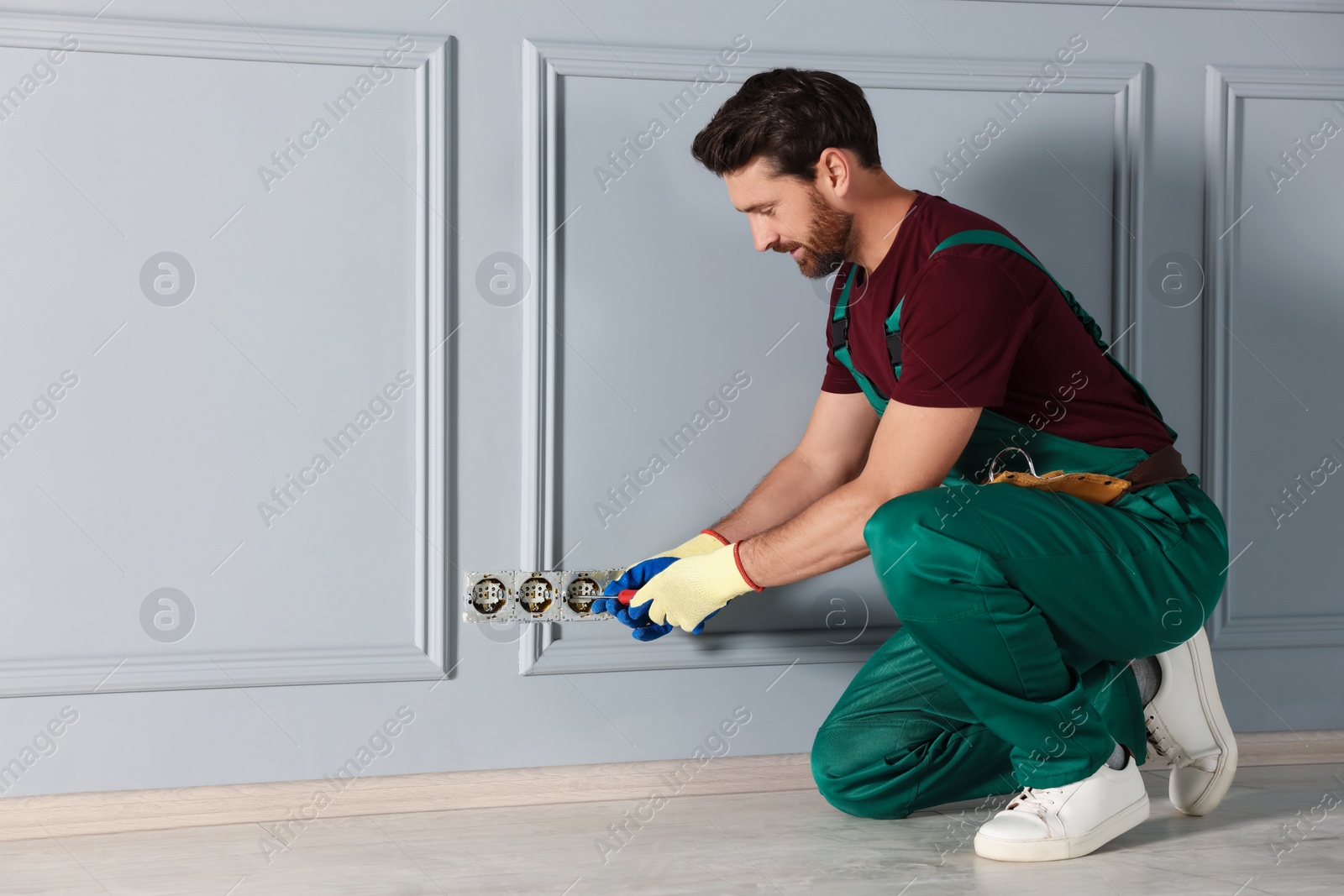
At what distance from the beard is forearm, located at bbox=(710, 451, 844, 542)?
0.30 metres

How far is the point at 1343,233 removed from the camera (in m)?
1.79

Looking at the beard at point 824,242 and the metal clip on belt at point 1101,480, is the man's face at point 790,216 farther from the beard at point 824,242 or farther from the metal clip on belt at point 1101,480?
the metal clip on belt at point 1101,480

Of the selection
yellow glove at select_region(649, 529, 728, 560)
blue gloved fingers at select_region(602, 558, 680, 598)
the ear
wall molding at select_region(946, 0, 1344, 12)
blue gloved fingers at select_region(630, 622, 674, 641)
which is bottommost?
blue gloved fingers at select_region(630, 622, 674, 641)

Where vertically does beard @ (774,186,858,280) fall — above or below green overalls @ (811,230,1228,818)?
above

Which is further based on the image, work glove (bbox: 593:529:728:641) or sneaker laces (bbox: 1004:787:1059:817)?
work glove (bbox: 593:529:728:641)

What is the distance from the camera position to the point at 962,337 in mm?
1236

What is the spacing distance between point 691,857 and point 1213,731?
2.56 feet

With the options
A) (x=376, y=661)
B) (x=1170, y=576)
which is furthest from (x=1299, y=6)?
(x=376, y=661)

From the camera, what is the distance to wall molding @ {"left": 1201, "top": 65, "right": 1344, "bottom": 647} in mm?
1740

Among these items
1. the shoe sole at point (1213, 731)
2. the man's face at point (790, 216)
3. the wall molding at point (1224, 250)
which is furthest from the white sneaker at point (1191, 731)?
the man's face at point (790, 216)

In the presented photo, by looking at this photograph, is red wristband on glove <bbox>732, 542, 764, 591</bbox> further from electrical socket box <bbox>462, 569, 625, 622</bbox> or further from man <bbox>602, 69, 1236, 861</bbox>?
electrical socket box <bbox>462, 569, 625, 622</bbox>

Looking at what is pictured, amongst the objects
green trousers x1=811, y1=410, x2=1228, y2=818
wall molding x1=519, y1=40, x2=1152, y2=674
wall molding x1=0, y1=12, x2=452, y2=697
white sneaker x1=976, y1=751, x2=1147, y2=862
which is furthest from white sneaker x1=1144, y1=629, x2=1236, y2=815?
wall molding x1=0, y1=12, x2=452, y2=697

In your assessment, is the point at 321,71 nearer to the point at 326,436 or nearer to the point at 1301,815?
the point at 326,436

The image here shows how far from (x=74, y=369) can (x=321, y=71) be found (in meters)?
0.55
